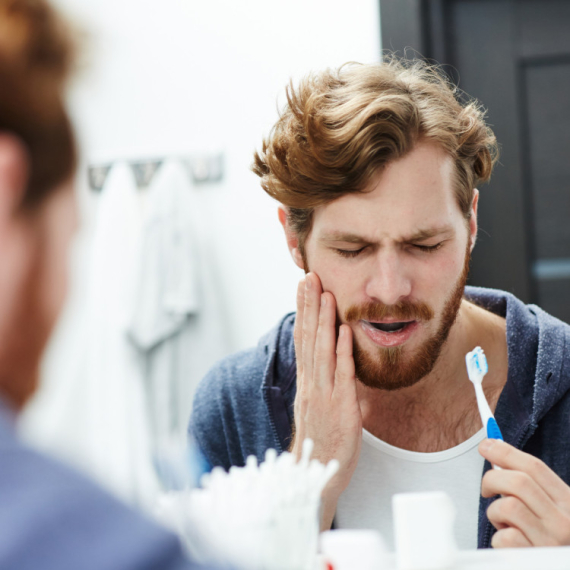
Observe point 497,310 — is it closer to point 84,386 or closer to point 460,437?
point 460,437

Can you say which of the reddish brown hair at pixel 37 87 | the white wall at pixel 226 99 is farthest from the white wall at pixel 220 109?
the reddish brown hair at pixel 37 87

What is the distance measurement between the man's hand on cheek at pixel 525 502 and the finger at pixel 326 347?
35cm

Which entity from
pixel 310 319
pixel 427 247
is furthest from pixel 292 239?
pixel 427 247

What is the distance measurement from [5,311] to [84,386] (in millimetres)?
1642

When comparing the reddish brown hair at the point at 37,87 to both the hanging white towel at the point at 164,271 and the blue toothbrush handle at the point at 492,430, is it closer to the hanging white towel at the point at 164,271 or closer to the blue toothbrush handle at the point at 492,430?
the blue toothbrush handle at the point at 492,430

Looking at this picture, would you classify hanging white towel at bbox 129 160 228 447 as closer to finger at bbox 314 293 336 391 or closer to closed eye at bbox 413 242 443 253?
finger at bbox 314 293 336 391

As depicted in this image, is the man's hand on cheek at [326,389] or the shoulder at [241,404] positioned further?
the shoulder at [241,404]

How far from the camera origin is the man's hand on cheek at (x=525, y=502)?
762mm

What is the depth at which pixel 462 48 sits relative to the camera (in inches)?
68.6

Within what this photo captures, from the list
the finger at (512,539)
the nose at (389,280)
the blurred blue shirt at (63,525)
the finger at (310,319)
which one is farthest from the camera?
the finger at (310,319)

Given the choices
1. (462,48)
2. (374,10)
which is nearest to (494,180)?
(462,48)

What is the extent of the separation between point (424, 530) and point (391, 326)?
512 mm

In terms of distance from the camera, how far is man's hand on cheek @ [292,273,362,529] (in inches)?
41.5

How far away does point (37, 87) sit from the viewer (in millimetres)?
291
